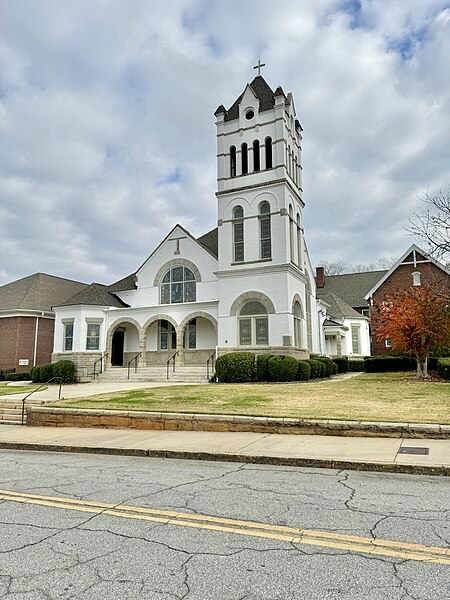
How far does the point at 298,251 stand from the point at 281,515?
2658cm

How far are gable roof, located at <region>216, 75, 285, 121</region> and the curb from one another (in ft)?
86.1

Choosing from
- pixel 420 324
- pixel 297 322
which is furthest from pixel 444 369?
pixel 297 322

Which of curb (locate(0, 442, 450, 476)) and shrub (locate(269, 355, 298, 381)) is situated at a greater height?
shrub (locate(269, 355, 298, 381))

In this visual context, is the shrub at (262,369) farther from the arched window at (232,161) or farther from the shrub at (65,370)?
the arched window at (232,161)

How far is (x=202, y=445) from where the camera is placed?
956 centimetres

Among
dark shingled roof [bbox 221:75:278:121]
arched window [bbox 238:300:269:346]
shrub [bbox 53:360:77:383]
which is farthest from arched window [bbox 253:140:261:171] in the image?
shrub [bbox 53:360:77:383]

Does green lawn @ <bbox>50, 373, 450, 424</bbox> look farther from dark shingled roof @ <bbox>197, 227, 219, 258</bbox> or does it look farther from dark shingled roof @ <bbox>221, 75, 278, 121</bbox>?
dark shingled roof @ <bbox>221, 75, 278, 121</bbox>

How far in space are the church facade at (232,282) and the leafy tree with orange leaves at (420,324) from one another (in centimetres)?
581

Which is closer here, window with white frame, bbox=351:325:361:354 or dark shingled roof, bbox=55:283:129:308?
dark shingled roof, bbox=55:283:129:308

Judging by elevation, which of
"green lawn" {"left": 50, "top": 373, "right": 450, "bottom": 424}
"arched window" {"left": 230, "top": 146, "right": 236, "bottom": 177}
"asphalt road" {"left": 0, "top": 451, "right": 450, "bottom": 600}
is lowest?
"asphalt road" {"left": 0, "top": 451, "right": 450, "bottom": 600}

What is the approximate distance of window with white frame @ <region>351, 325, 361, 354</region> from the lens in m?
45.4

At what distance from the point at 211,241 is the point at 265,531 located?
102 feet

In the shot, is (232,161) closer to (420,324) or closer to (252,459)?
(420,324)

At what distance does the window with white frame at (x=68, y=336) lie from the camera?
31.5 m
